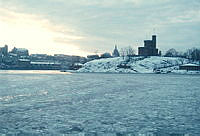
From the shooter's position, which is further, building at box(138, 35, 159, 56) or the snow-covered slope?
building at box(138, 35, 159, 56)

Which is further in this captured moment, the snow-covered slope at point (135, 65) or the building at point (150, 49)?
the building at point (150, 49)

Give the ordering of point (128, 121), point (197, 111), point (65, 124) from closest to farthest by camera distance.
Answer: point (65, 124) < point (128, 121) < point (197, 111)

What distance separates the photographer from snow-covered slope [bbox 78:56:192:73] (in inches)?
5374

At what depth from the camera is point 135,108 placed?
15.7 meters

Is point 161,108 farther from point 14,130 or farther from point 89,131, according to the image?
point 14,130

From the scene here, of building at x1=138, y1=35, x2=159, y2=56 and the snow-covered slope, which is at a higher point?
building at x1=138, y1=35, x2=159, y2=56

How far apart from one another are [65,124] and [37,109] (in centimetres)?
429

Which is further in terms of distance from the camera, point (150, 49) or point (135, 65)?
point (150, 49)

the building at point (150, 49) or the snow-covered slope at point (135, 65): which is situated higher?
the building at point (150, 49)

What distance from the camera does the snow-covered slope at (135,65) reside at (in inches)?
5374

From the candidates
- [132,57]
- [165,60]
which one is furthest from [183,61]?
[132,57]

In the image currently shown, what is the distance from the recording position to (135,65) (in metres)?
146

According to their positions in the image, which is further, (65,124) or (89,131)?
(65,124)

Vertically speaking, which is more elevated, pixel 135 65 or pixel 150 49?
pixel 150 49
